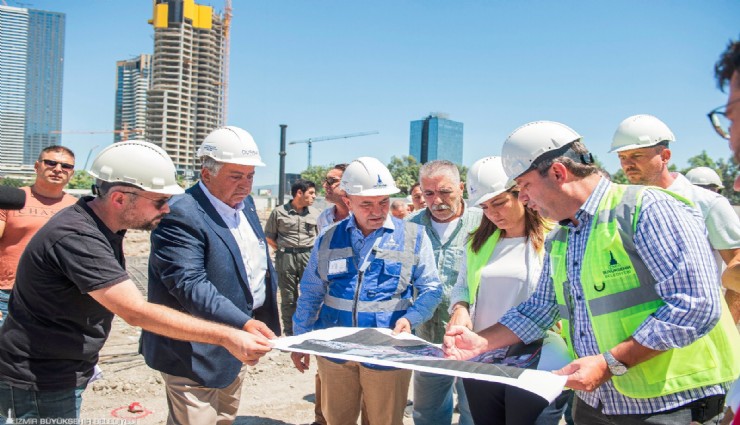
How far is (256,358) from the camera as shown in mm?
2688

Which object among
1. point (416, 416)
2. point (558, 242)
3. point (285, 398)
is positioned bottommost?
point (285, 398)

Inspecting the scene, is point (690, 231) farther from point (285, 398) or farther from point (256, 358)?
point (285, 398)

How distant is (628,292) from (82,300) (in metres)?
2.40

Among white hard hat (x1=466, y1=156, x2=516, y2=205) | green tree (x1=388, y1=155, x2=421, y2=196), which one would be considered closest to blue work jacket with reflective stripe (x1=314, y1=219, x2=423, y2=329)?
white hard hat (x1=466, y1=156, x2=516, y2=205)

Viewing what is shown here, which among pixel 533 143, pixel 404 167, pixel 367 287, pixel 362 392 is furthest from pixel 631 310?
pixel 404 167

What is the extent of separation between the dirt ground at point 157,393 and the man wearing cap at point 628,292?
11.2ft

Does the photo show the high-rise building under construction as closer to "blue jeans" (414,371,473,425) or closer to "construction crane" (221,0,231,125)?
"construction crane" (221,0,231,125)

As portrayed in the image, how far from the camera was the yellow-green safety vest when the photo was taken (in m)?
2.07

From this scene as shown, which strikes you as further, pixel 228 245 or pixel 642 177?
pixel 642 177

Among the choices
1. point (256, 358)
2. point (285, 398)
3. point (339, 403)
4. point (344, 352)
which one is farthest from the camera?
point (285, 398)

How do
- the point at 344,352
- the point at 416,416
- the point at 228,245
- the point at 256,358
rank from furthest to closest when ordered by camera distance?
the point at 416,416, the point at 228,245, the point at 256,358, the point at 344,352

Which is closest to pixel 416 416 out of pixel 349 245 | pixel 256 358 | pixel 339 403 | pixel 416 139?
pixel 339 403

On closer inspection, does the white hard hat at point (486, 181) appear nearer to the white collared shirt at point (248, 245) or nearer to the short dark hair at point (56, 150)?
the white collared shirt at point (248, 245)

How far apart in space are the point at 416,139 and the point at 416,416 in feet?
314
